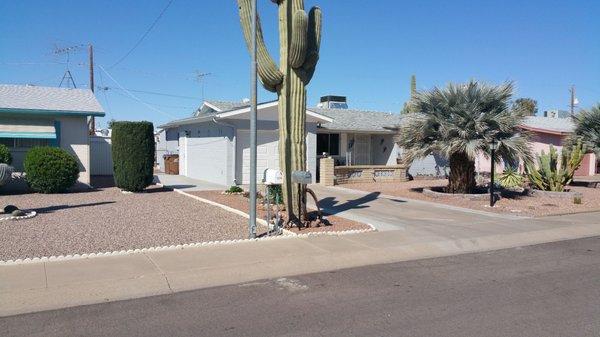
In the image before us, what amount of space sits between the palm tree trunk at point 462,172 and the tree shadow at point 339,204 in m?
2.65

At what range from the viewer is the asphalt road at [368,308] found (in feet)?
17.4

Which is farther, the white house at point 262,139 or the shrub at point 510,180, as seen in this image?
the shrub at point 510,180

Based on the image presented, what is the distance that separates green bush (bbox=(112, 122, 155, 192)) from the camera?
54.9 feet

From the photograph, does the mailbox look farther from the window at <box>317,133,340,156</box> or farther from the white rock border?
the window at <box>317,133,340,156</box>

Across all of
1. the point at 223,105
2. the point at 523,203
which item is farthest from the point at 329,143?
the point at 523,203

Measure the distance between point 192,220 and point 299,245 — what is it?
3.47 meters

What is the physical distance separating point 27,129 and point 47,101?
4.54ft

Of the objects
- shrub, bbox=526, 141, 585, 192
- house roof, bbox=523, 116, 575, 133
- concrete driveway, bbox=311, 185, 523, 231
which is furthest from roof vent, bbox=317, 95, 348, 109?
concrete driveway, bbox=311, 185, 523, 231

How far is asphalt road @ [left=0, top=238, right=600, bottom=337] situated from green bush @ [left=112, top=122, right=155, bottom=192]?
1065cm

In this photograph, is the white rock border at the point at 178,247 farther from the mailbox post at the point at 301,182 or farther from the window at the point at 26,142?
the window at the point at 26,142

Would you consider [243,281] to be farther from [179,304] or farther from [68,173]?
[68,173]

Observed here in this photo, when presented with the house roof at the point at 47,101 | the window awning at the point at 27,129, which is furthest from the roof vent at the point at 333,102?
the window awning at the point at 27,129

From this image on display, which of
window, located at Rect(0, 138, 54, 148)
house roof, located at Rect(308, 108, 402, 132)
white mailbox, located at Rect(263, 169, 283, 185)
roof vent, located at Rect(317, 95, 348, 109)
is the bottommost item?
white mailbox, located at Rect(263, 169, 283, 185)

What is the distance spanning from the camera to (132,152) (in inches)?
661
